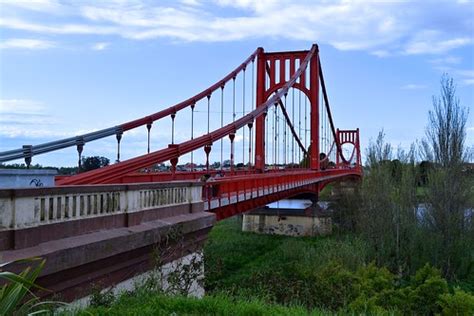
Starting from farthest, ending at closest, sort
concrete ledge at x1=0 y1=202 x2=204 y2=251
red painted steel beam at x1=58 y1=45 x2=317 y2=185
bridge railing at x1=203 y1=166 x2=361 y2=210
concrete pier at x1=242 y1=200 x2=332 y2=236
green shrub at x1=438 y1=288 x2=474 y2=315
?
concrete pier at x1=242 y1=200 x2=332 y2=236
bridge railing at x1=203 y1=166 x2=361 y2=210
green shrub at x1=438 y1=288 x2=474 y2=315
red painted steel beam at x1=58 y1=45 x2=317 y2=185
concrete ledge at x1=0 y1=202 x2=204 y2=251

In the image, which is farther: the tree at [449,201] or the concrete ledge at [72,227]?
the tree at [449,201]

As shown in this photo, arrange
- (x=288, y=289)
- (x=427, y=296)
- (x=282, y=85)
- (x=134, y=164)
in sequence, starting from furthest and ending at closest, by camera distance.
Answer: (x=282, y=85)
(x=427, y=296)
(x=134, y=164)
(x=288, y=289)

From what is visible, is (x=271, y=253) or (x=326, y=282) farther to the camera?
(x=271, y=253)

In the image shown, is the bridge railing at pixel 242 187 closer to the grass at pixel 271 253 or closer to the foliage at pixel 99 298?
the grass at pixel 271 253

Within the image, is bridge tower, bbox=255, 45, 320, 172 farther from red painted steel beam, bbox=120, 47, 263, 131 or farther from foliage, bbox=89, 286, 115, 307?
foliage, bbox=89, 286, 115, 307

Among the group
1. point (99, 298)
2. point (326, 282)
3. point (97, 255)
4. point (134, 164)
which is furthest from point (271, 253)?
point (99, 298)

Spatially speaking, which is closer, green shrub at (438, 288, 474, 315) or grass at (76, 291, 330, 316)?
grass at (76, 291, 330, 316)

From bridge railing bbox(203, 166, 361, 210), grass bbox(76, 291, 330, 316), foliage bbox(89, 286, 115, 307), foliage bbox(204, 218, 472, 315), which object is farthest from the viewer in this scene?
bridge railing bbox(203, 166, 361, 210)

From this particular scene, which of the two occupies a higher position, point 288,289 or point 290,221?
point 288,289

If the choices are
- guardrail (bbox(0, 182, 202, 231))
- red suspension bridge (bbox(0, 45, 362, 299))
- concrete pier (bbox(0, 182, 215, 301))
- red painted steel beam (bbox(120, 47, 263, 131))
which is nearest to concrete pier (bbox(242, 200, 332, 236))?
red painted steel beam (bbox(120, 47, 263, 131))

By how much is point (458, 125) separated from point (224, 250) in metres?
11.6

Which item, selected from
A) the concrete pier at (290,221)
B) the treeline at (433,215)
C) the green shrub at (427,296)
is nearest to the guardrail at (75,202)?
the green shrub at (427,296)

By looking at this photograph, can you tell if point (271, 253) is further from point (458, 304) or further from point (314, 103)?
point (458, 304)

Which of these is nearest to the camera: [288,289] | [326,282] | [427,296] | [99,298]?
[99,298]
